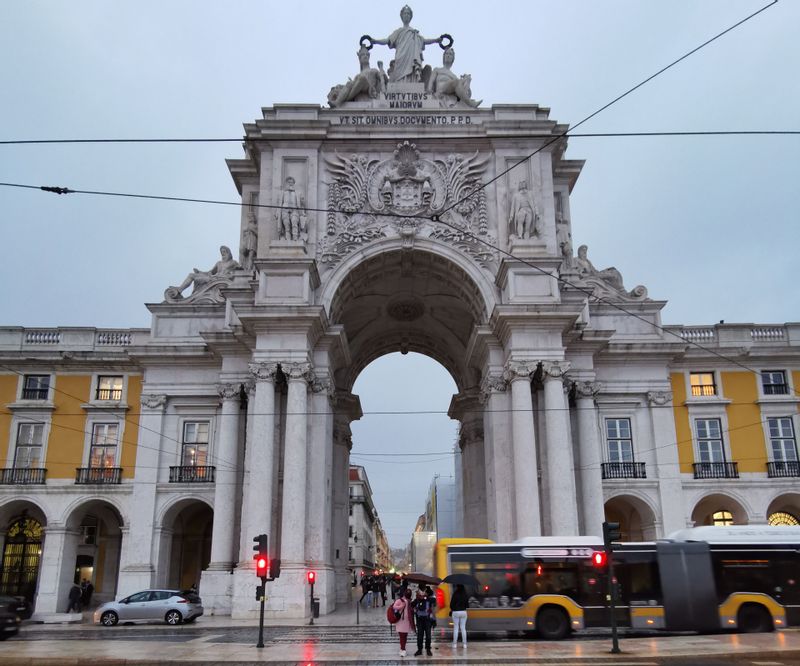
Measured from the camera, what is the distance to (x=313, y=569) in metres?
29.5

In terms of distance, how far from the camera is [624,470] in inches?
1373

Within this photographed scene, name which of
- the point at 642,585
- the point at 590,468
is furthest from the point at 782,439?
the point at 642,585

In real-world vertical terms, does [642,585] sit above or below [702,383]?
below

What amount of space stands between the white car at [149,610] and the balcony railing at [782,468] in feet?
84.1

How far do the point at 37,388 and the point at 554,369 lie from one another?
24782mm

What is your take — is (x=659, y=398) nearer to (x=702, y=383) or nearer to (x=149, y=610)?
(x=702, y=383)

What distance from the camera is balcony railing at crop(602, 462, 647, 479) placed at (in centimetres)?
3478

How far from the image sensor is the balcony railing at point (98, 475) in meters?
35.7

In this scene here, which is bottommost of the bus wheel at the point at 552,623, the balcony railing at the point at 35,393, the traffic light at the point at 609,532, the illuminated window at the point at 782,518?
the bus wheel at the point at 552,623

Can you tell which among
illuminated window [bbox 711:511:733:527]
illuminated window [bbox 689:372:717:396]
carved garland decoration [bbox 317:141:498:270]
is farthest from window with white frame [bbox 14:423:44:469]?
illuminated window [bbox 711:511:733:527]

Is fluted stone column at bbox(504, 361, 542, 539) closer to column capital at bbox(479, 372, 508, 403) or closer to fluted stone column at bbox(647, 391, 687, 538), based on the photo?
column capital at bbox(479, 372, 508, 403)

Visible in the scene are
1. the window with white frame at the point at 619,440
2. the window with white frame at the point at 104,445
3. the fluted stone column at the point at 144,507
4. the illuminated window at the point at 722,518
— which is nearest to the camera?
the fluted stone column at the point at 144,507

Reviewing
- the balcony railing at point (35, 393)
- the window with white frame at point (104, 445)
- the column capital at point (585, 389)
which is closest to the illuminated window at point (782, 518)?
the column capital at point (585, 389)

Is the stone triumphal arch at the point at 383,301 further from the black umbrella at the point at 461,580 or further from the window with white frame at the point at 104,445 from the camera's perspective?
the black umbrella at the point at 461,580
